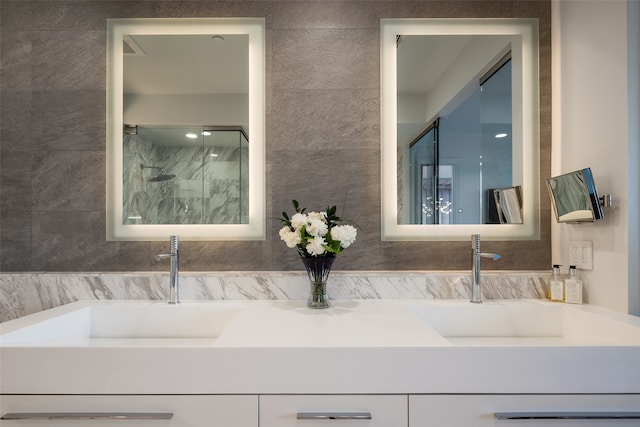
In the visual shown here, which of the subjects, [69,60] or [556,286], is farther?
[69,60]

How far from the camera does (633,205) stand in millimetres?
1072

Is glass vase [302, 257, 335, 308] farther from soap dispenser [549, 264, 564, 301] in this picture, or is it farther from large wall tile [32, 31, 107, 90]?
large wall tile [32, 31, 107, 90]

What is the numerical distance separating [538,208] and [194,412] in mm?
1469

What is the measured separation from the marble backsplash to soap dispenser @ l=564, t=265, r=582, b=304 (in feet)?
0.31

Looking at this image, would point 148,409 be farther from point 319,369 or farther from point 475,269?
point 475,269

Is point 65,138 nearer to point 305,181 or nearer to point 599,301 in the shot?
point 305,181

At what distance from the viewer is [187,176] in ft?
4.65

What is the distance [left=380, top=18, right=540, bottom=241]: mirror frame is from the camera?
4.67 ft

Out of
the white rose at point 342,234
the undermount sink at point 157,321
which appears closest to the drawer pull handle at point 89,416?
the undermount sink at point 157,321

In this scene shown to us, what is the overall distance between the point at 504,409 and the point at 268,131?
4.04ft

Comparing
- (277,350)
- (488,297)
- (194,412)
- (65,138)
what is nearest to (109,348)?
(194,412)

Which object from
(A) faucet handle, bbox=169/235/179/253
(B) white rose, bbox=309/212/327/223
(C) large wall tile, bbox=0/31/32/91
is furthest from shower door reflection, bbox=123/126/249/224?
(C) large wall tile, bbox=0/31/32/91

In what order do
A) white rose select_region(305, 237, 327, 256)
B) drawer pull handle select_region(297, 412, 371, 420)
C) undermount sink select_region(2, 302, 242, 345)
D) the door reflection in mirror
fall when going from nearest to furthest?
drawer pull handle select_region(297, 412, 371, 420) → white rose select_region(305, 237, 327, 256) → undermount sink select_region(2, 302, 242, 345) → the door reflection in mirror

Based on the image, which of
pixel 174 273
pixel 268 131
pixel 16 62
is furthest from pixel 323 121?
pixel 16 62
